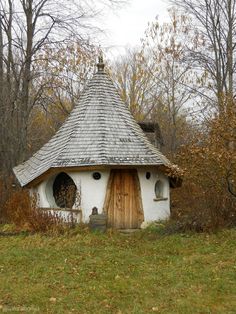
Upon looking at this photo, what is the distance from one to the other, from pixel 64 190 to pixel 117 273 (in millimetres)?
5452

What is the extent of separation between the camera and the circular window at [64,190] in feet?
39.7

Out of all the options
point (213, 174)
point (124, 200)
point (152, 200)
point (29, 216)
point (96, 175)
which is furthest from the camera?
point (152, 200)

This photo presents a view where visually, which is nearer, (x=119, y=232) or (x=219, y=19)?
(x=119, y=232)

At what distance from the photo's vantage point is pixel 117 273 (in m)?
7.64

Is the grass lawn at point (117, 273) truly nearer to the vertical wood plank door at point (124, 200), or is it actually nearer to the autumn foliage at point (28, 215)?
the autumn foliage at point (28, 215)

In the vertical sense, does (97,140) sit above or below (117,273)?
above

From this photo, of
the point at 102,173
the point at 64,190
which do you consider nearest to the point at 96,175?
the point at 102,173

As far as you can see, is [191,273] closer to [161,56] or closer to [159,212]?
[159,212]

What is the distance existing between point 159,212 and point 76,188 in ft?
9.46

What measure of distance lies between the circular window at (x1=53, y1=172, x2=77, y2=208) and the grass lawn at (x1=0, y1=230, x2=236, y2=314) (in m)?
1.42

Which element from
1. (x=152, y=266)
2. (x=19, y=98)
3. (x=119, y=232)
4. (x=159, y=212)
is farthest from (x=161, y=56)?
(x=152, y=266)

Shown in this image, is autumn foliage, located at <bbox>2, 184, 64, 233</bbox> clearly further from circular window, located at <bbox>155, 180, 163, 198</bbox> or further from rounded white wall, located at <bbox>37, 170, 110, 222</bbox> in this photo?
circular window, located at <bbox>155, 180, 163, 198</bbox>

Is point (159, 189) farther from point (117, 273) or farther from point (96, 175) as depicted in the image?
point (117, 273)

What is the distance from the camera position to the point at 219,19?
64.7 ft
